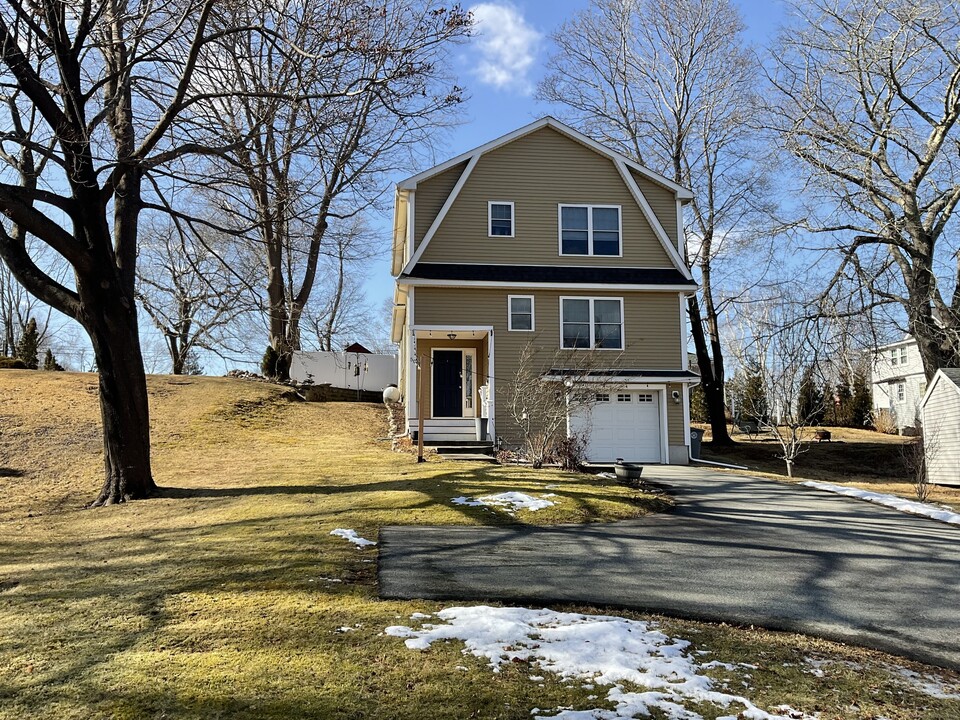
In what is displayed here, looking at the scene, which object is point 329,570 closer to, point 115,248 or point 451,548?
point 451,548

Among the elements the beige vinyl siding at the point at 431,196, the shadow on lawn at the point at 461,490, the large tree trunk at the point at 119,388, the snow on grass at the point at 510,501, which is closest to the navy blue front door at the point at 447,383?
the beige vinyl siding at the point at 431,196

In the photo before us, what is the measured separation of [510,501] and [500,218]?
36.3 feet

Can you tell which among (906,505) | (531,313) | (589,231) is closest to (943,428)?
(906,505)

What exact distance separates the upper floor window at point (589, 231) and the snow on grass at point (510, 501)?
10.6 metres

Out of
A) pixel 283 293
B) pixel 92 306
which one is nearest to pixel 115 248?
pixel 92 306

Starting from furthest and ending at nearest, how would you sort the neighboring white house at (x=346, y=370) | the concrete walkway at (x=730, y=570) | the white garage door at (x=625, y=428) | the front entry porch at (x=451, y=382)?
1. the neighboring white house at (x=346, y=370)
2. the white garage door at (x=625, y=428)
3. the front entry porch at (x=451, y=382)
4. the concrete walkway at (x=730, y=570)

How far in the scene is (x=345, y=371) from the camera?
31.7m

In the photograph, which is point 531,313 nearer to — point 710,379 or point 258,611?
point 710,379

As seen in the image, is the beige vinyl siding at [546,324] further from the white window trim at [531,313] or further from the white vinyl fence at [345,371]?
the white vinyl fence at [345,371]

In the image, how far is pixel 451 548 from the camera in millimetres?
8750

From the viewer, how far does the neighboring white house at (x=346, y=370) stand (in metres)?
31.6

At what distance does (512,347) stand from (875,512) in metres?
9.79

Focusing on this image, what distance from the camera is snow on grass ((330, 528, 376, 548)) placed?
8770 millimetres

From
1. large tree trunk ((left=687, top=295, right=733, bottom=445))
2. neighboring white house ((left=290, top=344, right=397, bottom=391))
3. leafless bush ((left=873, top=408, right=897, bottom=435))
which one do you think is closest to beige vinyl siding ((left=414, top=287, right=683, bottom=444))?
large tree trunk ((left=687, top=295, right=733, bottom=445))
